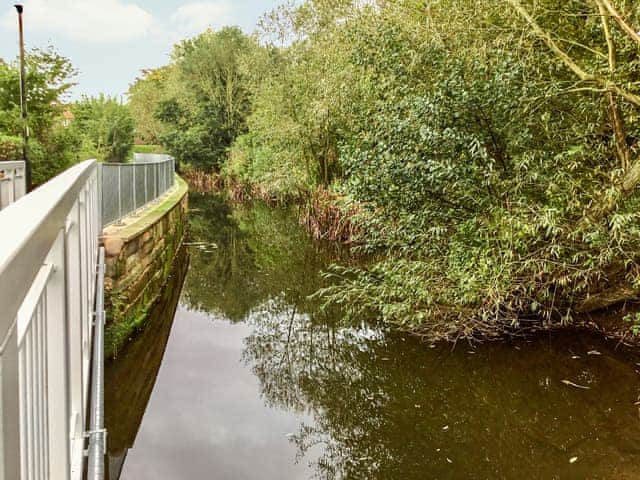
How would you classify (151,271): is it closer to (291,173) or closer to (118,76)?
(291,173)

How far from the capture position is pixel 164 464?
4.96 metres

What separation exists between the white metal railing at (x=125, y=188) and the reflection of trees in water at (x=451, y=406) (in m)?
2.71

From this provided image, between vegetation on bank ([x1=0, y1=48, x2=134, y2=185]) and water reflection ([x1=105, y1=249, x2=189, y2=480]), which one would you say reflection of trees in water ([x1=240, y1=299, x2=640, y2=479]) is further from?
vegetation on bank ([x1=0, y1=48, x2=134, y2=185])

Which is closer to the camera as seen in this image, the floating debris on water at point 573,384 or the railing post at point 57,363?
the railing post at point 57,363

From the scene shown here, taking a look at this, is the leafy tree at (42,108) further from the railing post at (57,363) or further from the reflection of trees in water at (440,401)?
the railing post at (57,363)

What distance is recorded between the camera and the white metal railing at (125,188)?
768 centimetres

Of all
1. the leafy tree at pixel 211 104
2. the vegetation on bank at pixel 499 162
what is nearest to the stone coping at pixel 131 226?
the vegetation on bank at pixel 499 162

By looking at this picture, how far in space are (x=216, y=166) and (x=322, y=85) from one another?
2014 centimetres

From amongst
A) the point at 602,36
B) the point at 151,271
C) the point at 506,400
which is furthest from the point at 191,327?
the point at 602,36

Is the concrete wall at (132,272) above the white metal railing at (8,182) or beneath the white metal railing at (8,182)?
beneath

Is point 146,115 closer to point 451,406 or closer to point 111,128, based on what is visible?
point 111,128

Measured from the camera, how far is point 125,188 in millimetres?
8938

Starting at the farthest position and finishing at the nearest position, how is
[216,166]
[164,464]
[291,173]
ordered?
[216,166] < [291,173] < [164,464]

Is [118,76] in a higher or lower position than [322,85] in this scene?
higher
